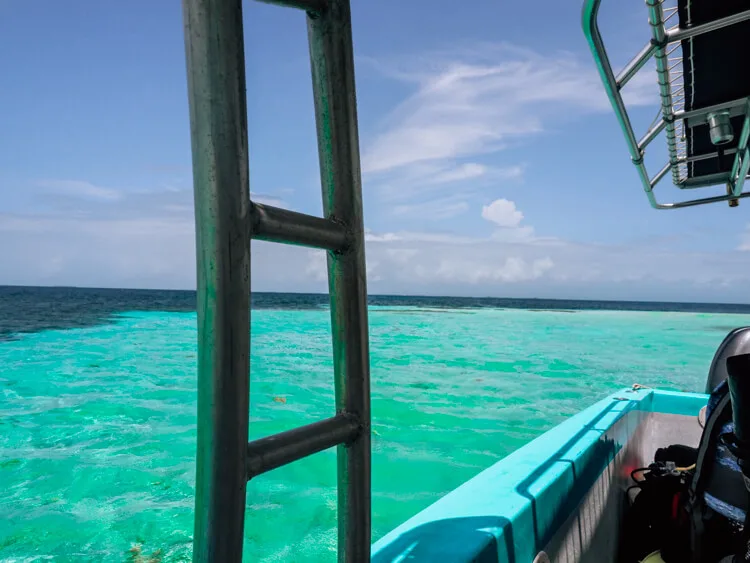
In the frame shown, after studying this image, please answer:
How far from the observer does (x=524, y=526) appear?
4.79 feet

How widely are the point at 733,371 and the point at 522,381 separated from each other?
9621 millimetres

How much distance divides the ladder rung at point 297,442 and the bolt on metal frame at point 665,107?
40.1 inches

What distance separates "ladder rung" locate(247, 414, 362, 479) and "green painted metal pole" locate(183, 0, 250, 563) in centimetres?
2

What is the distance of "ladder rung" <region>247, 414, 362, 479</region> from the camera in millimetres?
549

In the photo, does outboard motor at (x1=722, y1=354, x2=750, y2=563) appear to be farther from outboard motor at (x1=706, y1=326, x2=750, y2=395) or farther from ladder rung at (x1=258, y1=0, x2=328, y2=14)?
outboard motor at (x1=706, y1=326, x2=750, y2=395)

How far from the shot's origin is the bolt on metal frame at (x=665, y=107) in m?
1.18

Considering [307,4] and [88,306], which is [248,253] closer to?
[307,4]

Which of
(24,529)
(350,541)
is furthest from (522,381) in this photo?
(350,541)

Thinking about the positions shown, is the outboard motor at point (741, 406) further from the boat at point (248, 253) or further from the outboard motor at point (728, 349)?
the outboard motor at point (728, 349)

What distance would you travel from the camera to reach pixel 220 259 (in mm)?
507

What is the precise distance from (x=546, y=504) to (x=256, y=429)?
18.6ft

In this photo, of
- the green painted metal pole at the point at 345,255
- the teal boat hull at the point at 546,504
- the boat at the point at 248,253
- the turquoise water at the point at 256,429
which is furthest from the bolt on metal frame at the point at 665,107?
the turquoise water at the point at 256,429

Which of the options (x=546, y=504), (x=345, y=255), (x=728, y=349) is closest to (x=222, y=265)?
(x=345, y=255)

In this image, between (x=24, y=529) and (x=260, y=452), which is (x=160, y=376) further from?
(x=260, y=452)
